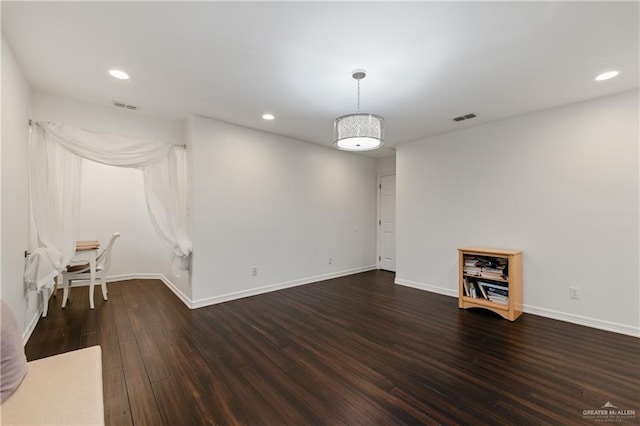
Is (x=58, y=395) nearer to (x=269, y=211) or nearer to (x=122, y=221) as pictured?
(x=269, y=211)

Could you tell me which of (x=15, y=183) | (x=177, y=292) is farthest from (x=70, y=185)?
(x=177, y=292)

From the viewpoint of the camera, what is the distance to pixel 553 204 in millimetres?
3314

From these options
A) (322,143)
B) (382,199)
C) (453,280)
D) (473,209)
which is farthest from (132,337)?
(382,199)

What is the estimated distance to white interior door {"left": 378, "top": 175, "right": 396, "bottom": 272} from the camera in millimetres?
5932

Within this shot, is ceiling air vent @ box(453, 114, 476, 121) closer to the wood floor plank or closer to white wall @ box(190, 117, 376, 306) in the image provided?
white wall @ box(190, 117, 376, 306)

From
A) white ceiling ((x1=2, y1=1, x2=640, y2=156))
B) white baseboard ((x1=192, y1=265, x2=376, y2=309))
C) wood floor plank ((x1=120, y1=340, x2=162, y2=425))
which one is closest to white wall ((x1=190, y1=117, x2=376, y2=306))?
white baseboard ((x1=192, y1=265, x2=376, y2=309))

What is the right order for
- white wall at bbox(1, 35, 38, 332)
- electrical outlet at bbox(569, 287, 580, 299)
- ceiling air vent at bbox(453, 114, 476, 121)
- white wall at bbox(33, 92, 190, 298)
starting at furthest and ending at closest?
white wall at bbox(33, 92, 190, 298)
ceiling air vent at bbox(453, 114, 476, 121)
electrical outlet at bbox(569, 287, 580, 299)
white wall at bbox(1, 35, 38, 332)

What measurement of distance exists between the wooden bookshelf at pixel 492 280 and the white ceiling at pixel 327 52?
189cm

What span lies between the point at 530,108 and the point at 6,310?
499cm

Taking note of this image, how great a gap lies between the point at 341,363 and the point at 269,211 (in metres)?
2.68

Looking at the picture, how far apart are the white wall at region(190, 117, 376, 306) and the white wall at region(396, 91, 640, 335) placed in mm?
1622

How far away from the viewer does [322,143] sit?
5008 mm

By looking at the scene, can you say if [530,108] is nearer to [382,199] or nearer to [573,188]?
[573,188]

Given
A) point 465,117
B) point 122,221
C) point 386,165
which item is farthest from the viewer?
point 386,165
